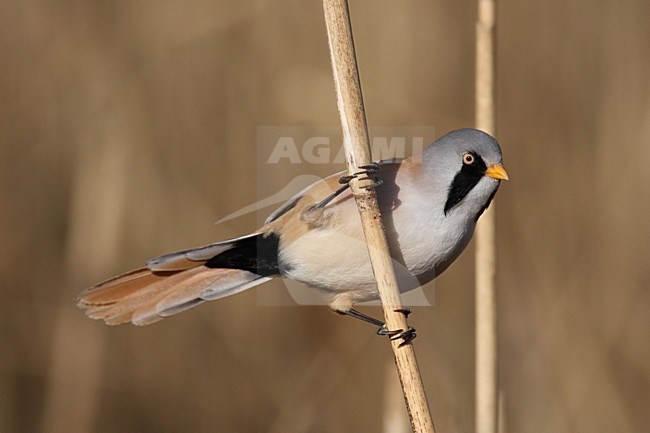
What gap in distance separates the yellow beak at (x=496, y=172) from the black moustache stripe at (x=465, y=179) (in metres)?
0.01

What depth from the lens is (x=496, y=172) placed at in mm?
1994

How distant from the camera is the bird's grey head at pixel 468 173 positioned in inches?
78.4

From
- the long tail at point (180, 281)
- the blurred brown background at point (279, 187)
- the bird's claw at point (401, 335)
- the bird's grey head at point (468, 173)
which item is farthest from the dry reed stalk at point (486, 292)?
the blurred brown background at point (279, 187)

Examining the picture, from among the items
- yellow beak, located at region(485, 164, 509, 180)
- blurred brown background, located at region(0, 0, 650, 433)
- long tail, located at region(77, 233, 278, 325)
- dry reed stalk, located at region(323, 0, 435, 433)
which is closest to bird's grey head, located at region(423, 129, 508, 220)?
yellow beak, located at region(485, 164, 509, 180)

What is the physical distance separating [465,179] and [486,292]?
1.01ft

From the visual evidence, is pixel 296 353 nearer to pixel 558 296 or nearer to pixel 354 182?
pixel 558 296

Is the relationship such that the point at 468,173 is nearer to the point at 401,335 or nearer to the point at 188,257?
the point at 401,335

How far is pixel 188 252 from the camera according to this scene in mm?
2156

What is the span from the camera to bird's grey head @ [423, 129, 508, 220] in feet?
6.53

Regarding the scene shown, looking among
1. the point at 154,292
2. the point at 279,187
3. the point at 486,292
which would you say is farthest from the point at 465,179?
the point at 279,187

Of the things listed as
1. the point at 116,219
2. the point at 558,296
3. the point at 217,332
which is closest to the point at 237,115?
the point at 116,219

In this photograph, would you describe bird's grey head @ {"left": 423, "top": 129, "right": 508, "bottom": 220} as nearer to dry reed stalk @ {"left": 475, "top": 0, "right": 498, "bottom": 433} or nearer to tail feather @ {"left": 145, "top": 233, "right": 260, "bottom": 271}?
dry reed stalk @ {"left": 475, "top": 0, "right": 498, "bottom": 433}

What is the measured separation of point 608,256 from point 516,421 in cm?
95

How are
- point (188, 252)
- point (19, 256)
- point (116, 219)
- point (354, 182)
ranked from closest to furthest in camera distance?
point (354, 182) < point (188, 252) < point (116, 219) < point (19, 256)
